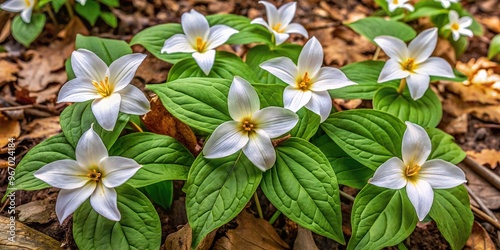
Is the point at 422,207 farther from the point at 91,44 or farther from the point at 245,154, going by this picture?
the point at 91,44

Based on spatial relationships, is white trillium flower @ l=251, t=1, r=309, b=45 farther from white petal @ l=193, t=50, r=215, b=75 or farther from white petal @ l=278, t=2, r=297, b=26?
white petal @ l=193, t=50, r=215, b=75

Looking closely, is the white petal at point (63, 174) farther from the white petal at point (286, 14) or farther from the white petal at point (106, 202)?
the white petal at point (286, 14)

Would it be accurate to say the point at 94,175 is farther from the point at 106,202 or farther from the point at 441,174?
the point at 441,174

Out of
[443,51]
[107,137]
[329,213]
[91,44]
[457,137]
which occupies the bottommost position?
[457,137]

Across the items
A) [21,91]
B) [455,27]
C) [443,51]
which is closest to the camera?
[21,91]

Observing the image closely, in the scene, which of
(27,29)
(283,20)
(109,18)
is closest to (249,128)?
(283,20)

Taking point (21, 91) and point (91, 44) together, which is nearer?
point (91, 44)

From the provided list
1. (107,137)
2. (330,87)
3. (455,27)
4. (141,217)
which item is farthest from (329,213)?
(455,27)

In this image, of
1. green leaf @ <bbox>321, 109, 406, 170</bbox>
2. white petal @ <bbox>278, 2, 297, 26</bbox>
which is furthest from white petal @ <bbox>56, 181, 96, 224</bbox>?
white petal @ <bbox>278, 2, 297, 26</bbox>
